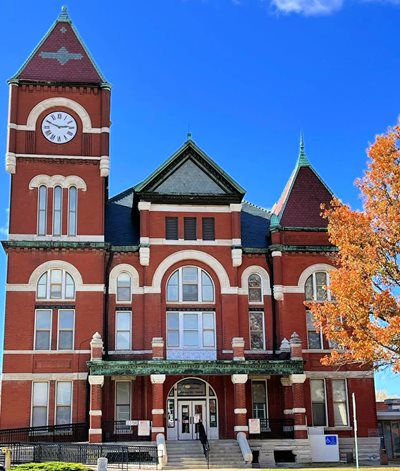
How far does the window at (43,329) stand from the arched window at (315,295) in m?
13.1

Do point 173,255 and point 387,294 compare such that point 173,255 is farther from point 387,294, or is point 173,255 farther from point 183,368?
point 387,294

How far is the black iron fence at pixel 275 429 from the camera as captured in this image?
3841 centimetres

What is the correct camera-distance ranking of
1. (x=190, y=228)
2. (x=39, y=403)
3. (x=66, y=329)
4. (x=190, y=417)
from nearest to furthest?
1. (x=39, y=403)
2. (x=66, y=329)
3. (x=190, y=417)
4. (x=190, y=228)

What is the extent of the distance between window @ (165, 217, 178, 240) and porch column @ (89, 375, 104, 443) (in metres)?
8.68

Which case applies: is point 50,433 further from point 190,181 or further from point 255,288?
point 190,181

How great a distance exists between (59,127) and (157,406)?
1556 centimetres

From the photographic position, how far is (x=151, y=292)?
40062 mm

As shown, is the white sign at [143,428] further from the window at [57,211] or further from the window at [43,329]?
the window at [57,211]

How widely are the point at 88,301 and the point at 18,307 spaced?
3408 millimetres

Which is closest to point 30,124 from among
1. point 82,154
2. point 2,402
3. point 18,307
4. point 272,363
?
point 82,154

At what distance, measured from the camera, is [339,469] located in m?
32.1

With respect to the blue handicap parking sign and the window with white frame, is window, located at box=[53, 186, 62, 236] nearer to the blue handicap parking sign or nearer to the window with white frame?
the window with white frame

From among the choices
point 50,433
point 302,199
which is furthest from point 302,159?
point 50,433

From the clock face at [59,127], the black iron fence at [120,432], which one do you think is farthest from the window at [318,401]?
the clock face at [59,127]
